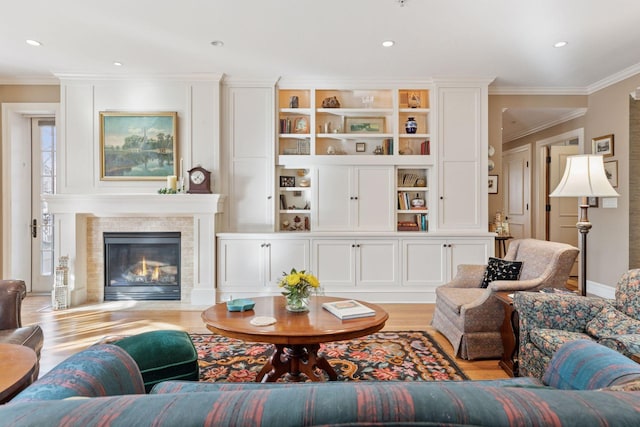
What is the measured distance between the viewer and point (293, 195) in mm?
4949

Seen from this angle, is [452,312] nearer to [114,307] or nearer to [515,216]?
[114,307]

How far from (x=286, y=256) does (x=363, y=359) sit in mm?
1908

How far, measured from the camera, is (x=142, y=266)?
4523 mm

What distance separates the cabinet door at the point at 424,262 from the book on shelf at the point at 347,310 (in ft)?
6.66

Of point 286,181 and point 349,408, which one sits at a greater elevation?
point 286,181

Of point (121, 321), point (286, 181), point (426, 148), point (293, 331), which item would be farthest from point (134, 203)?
point (426, 148)

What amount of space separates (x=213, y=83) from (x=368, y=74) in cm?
186

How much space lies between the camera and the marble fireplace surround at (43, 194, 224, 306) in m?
4.24

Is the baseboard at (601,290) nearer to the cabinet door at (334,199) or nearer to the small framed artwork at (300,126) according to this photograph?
the cabinet door at (334,199)

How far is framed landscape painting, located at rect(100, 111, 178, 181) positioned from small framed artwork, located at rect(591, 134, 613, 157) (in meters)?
5.30

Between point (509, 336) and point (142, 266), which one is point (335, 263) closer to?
point (509, 336)

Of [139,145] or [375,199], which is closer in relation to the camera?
[139,145]

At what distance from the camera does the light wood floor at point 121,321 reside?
291 cm

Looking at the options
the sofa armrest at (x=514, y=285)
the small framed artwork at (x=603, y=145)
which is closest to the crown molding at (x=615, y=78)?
the small framed artwork at (x=603, y=145)
